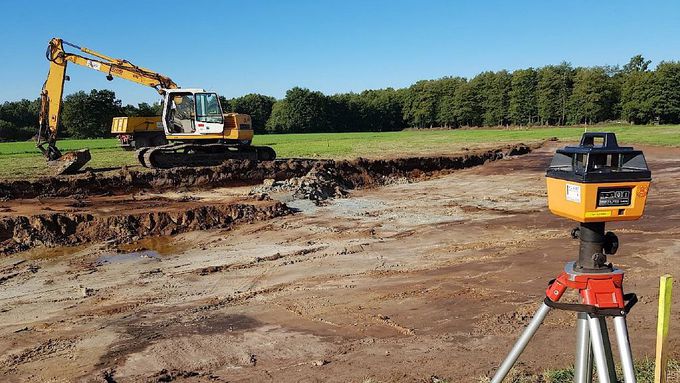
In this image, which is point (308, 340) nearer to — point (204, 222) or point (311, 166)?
point (204, 222)

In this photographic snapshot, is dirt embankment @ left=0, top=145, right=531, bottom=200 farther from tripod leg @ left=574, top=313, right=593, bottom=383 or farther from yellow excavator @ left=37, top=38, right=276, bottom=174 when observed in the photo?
tripod leg @ left=574, top=313, right=593, bottom=383

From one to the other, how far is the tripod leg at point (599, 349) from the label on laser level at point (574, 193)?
1.65 ft

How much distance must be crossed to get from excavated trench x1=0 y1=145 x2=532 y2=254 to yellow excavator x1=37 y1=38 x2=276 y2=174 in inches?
57.8

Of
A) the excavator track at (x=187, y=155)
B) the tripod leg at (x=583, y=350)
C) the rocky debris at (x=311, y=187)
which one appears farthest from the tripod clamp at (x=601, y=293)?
the excavator track at (x=187, y=155)

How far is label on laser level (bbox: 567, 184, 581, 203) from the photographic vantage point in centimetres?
220

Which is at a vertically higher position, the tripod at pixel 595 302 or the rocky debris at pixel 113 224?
the tripod at pixel 595 302

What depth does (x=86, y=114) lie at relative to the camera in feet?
205

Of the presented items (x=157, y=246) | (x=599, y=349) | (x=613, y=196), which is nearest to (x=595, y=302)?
(x=599, y=349)

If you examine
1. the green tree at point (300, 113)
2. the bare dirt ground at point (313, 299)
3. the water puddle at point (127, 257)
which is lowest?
the water puddle at point (127, 257)

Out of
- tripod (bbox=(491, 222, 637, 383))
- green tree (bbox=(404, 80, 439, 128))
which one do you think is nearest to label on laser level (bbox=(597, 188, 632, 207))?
tripod (bbox=(491, 222, 637, 383))

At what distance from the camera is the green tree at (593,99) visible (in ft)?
249

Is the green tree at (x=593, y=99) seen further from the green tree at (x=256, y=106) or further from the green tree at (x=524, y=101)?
the green tree at (x=256, y=106)

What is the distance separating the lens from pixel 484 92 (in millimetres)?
90938

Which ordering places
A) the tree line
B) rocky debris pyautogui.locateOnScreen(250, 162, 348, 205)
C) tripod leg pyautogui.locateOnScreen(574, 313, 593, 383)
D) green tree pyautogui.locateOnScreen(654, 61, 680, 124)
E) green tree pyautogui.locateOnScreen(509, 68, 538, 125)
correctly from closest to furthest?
tripod leg pyautogui.locateOnScreen(574, 313, 593, 383) < rocky debris pyautogui.locateOnScreen(250, 162, 348, 205) < the tree line < green tree pyautogui.locateOnScreen(654, 61, 680, 124) < green tree pyautogui.locateOnScreen(509, 68, 538, 125)
